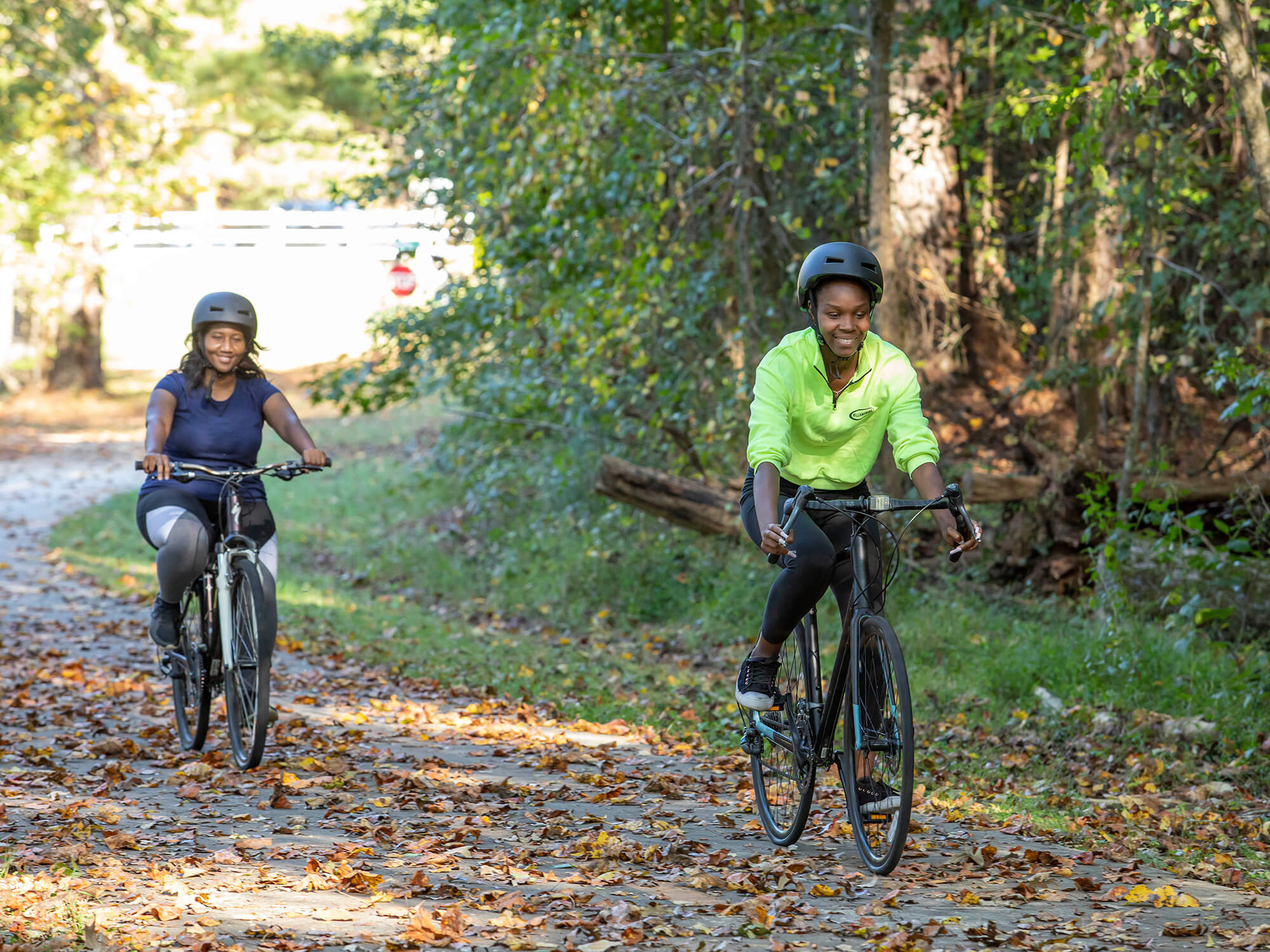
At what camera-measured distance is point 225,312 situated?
7.07 meters

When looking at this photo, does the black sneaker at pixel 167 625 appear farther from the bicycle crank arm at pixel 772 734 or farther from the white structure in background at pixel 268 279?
the white structure in background at pixel 268 279

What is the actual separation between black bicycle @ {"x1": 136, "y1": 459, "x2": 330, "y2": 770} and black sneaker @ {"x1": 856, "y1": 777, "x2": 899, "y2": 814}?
292 centimetres

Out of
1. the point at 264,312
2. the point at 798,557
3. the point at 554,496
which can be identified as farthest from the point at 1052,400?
the point at 264,312

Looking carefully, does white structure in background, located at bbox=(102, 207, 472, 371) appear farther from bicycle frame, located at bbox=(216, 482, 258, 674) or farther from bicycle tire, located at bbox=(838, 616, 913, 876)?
bicycle tire, located at bbox=(838, 616, 913, 876)

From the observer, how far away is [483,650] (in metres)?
11.0

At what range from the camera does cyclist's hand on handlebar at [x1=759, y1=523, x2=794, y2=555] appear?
4.59m

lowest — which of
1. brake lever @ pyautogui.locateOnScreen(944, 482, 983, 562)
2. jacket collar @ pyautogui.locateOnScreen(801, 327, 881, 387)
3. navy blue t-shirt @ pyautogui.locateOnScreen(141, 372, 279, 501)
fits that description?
brake lever @ pyautogui.locateOnScreen(944, 482, 983, 562)

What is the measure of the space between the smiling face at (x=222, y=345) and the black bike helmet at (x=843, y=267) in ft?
10.9

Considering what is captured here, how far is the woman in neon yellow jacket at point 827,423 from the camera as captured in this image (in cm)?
498

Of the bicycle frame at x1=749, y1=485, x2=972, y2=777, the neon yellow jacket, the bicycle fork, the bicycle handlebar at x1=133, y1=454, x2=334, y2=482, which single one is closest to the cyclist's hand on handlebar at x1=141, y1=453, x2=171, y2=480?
the bicycle handlebar at x1=133, y1=454, x2=334, y2=482

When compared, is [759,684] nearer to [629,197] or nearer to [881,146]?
[881,146]

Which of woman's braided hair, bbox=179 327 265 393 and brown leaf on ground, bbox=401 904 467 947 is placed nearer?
brown leaf on ground, bbox=401 904 467 947

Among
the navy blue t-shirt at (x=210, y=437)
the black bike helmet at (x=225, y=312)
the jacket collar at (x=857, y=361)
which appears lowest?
the navy blue t-shirt at (x=210, y=437)

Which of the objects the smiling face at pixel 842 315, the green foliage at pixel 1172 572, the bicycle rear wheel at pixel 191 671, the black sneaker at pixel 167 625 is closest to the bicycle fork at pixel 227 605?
the bicycle rear wheel at pixel 191 671
